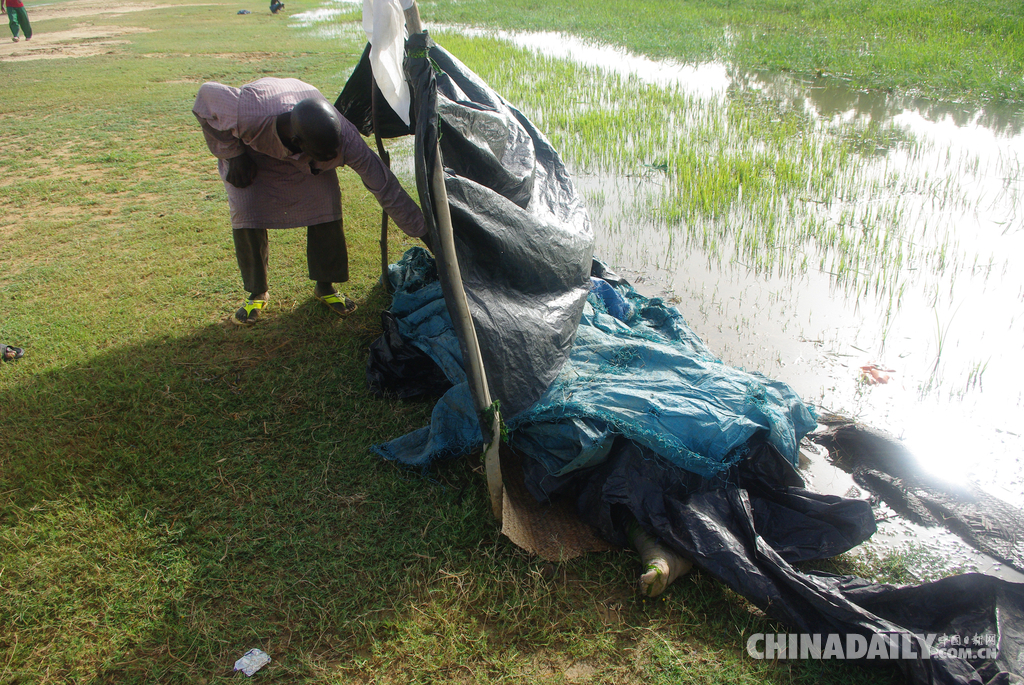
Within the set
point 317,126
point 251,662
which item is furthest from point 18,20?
point 251,662

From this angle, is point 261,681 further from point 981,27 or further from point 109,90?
point 981,27

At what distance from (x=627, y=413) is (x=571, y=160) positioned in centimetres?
430

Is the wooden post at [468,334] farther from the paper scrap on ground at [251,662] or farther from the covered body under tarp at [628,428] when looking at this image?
the paper scrap on ground at [251,662]

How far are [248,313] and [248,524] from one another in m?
1.59

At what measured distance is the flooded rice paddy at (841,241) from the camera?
2898 millimetres

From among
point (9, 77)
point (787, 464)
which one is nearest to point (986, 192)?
point (787, 464)

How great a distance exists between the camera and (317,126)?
2.67 m

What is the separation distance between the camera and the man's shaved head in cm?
A: 267

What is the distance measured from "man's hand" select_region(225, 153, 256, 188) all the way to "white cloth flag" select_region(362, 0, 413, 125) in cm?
115

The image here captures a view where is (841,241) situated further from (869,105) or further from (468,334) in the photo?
(869,105)

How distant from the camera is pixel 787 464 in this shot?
2244 mm
